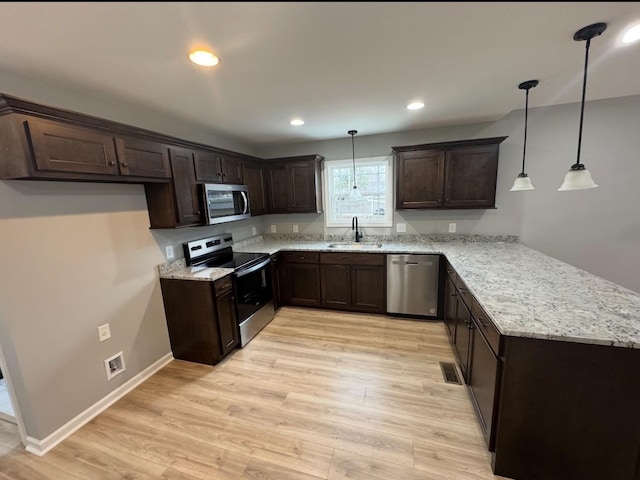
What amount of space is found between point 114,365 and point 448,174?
3.99 meters

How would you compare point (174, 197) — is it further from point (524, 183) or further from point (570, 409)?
point (524, 183)

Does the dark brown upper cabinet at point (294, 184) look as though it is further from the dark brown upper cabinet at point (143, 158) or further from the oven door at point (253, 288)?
the dark brown upper cabinet at point (143, 158)

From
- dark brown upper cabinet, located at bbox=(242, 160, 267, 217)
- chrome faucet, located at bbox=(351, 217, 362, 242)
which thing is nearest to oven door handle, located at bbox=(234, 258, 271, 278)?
dark brown upper cabinet, located at bbox=(242, 160, 267, 217)

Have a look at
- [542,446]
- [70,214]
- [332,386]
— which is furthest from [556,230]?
[70,214]

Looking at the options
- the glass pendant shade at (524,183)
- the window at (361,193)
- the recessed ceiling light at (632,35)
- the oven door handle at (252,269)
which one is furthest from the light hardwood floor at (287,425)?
the recessed ceiling light at (632,35)

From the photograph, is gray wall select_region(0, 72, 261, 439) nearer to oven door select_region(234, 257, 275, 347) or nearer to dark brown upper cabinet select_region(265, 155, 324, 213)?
oven door select_region(234, 257, 275, 347)

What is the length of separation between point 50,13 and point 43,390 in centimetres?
225

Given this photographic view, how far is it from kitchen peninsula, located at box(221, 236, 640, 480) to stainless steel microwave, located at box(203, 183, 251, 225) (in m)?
2.60

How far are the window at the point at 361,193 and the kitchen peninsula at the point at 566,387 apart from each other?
242cm

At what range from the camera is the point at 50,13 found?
1.10 meters

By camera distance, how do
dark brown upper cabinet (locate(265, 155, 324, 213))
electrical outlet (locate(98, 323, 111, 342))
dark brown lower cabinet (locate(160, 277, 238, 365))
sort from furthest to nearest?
dark brown upper cabinet (locate(265, 155, 324, 213)) → dark brown lower cabinet (locate(160, 277, 238, 365)) → electrical outlet (locate(98, 323, 111, 342))

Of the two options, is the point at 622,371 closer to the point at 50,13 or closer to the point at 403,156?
the point at 403,156

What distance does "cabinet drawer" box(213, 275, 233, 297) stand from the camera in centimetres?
251

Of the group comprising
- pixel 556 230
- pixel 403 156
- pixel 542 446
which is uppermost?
pixel 403 156
